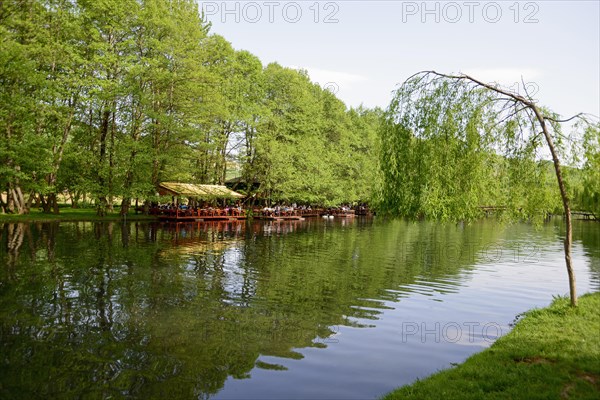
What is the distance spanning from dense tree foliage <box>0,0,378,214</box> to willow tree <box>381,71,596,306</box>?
1238 inches

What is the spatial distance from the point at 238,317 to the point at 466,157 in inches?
313

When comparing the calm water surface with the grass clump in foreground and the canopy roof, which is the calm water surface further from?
the canopy roof

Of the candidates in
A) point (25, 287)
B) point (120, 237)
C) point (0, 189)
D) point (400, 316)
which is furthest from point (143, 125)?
point (400, 316)

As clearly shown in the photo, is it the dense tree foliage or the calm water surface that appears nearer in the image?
the calm water surface

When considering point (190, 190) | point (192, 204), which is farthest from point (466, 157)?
point (192, 204)

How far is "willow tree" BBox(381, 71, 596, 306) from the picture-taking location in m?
12.9

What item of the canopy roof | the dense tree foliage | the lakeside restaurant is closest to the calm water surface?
the dense tree foliage

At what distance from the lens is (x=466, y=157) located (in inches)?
509

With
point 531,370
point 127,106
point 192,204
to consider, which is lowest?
point 531,370

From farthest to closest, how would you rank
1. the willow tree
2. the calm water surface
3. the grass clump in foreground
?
the willow tree, the calm water surface, the grass clump in foreground

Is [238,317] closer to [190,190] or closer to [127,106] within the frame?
[190,190]

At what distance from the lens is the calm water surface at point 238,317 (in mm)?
8719

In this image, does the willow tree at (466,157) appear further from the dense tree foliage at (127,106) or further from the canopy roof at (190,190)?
the canopy roof at (190,190)

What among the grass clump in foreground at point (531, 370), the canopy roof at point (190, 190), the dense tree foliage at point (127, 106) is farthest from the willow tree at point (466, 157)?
the canopy roof at point (190, 190)
